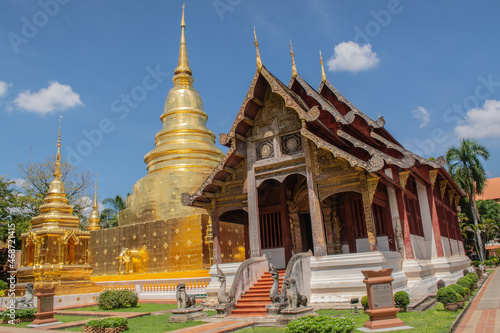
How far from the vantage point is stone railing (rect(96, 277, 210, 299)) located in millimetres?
16609

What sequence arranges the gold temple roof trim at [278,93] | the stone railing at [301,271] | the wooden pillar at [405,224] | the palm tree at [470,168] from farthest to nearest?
the palm tree at [470,168] < the wooden pillar at [405,224] < the gold temple roof trim at [278,93] < the stone railing at [301,271]

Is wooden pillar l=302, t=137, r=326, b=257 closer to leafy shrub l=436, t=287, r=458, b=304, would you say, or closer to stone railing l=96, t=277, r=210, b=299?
leafy shrub l=436, t=287, r=458, b=304

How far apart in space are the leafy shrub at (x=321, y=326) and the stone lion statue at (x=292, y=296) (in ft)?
9.14

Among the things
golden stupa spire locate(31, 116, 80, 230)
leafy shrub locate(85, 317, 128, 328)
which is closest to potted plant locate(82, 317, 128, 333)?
leafy shrub locate(85, 317, 128, 328)

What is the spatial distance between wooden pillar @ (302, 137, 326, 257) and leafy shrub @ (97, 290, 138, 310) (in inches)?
293

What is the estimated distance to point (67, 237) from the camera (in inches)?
725

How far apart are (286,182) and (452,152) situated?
3206cm

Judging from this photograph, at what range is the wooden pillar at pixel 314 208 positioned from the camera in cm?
1186

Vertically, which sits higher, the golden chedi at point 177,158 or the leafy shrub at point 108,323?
the golden chedi at point 177,158

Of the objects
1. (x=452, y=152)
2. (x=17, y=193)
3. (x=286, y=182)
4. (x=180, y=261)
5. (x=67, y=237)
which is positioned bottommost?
(x=180, y=261)

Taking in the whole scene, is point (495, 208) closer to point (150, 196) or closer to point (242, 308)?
point (150, 196)

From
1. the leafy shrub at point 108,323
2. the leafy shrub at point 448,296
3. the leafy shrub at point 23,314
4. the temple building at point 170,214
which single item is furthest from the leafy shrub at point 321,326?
the temple building at point 170,214

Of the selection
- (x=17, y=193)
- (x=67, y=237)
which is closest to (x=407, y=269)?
(x=67, y=237)

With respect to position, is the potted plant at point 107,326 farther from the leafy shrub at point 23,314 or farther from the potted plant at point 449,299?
the potted plant at point 449,299
